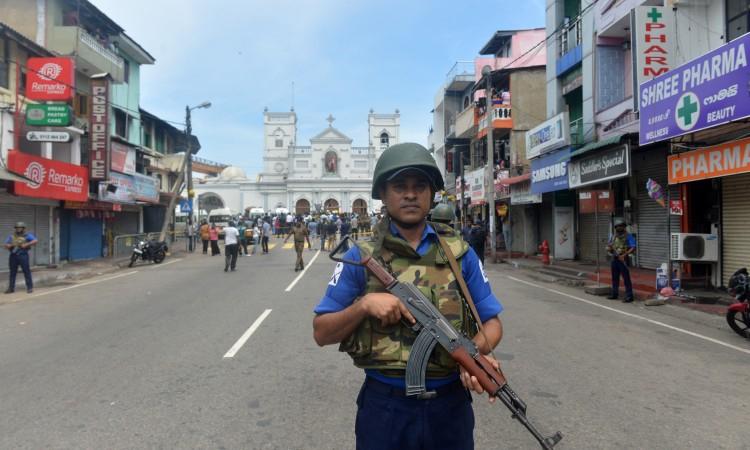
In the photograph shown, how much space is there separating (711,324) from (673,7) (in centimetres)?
769

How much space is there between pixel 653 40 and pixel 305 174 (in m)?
61.2

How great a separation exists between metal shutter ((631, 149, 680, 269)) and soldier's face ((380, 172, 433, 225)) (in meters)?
13.0

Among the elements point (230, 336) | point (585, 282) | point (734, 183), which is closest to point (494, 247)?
point (585, 282)

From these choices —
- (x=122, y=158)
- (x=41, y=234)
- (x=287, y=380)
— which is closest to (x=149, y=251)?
(x=41, y=234)

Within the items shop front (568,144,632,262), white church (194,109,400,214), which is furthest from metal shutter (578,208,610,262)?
white church (194,109,400,214)

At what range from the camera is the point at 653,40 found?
11656 mm

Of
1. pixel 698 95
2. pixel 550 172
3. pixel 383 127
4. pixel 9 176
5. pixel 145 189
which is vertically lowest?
pixel 9 176

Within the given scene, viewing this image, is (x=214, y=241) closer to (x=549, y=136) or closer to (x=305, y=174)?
(x=549, y=136)

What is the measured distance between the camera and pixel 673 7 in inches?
459

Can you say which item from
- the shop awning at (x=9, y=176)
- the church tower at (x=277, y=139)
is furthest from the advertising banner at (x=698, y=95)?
the church tower at (x=277, y=139)

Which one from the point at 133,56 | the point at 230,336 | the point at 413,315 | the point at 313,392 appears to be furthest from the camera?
the point at 133,56

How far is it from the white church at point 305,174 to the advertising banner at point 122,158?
4109 cm

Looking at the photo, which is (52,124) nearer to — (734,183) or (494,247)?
(494,247)

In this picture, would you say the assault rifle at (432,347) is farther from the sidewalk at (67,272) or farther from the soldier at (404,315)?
the sidewalk at (67,272)
